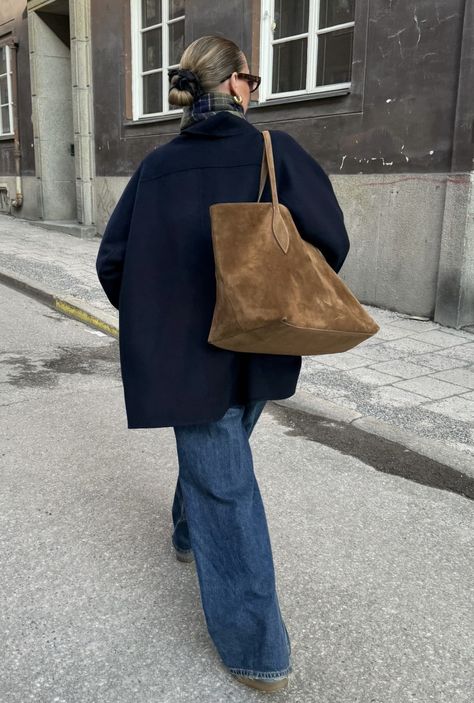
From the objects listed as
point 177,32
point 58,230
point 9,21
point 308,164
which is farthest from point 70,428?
point 9,21

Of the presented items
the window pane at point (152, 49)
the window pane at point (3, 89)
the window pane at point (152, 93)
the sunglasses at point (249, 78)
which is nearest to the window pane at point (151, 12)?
the window pane at point (152, 49)

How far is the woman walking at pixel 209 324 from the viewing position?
195cm

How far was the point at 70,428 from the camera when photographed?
4.27 meters

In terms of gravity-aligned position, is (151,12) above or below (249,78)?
above

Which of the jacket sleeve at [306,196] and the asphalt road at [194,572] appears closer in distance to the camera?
the jacket sleeve at [306,196]

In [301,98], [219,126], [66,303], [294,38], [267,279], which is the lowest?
[66,303]

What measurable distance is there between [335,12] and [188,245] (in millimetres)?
6848

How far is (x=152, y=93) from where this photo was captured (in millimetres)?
11125

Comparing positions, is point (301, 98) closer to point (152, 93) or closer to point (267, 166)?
point (152, 93)

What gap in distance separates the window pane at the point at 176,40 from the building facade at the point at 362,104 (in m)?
0.01

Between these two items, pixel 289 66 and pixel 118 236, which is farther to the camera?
pixel 289 66

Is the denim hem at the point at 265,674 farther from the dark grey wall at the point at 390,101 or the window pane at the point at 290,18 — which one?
the window pane at the point at 290,18

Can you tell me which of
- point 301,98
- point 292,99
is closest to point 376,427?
point 301,98

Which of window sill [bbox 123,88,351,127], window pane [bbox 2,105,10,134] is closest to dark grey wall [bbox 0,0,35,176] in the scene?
window pane [bbox 2,105,10,134]
